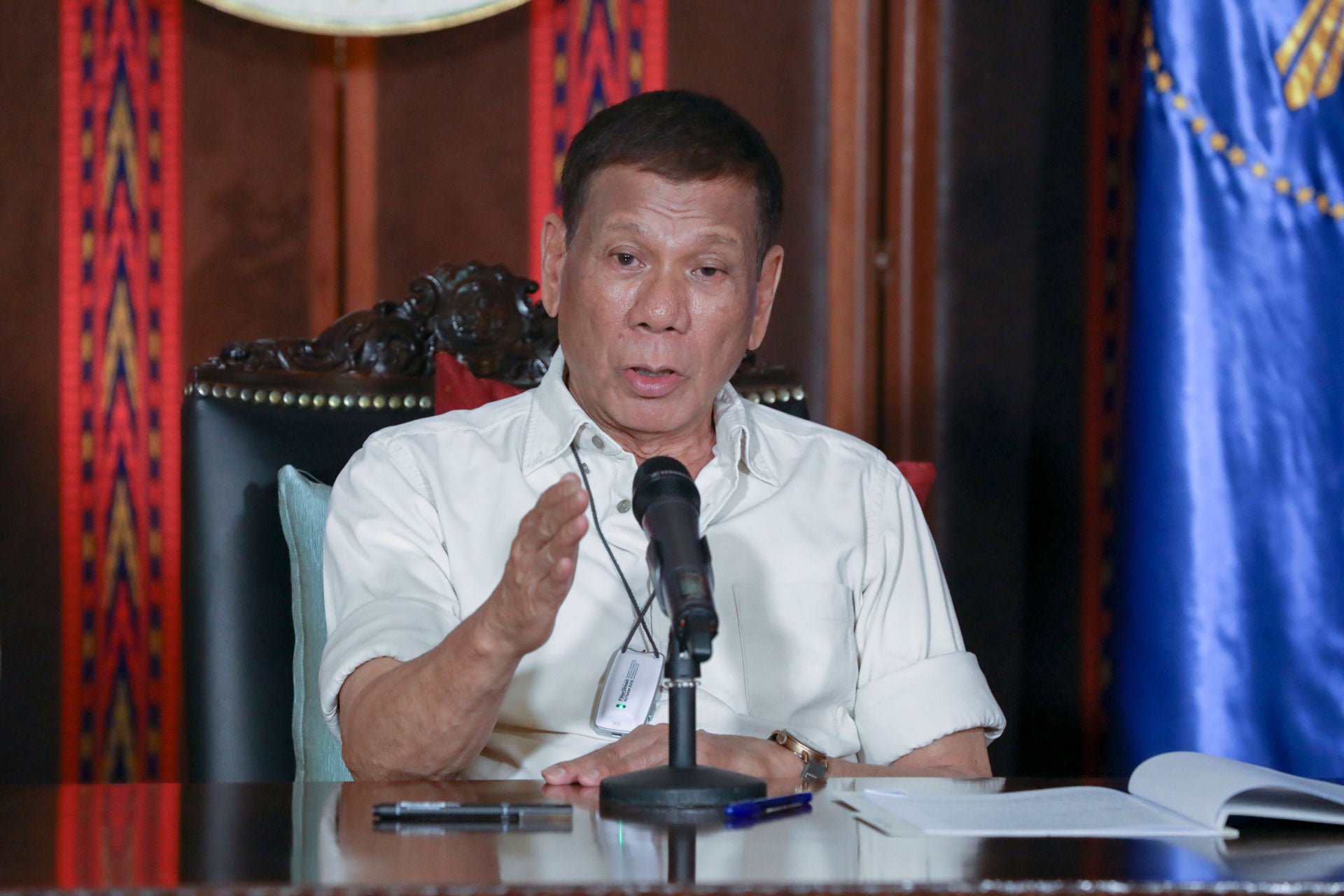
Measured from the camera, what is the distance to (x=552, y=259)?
167 centimetres

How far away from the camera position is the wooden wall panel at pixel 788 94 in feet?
8.20

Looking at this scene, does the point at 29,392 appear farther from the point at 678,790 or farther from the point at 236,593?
the point at 678,790

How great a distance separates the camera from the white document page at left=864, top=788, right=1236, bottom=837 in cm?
92

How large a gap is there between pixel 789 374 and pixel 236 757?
0.92 metres

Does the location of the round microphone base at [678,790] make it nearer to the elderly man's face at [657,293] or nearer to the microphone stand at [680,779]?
the microphone stand at [680,779]

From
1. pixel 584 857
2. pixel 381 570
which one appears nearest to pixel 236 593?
pixel 381 570

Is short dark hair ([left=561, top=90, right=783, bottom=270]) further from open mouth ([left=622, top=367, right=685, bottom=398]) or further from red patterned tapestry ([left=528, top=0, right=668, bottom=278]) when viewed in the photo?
red patterned tapestry ([left=528, top=0, right=668, bottom=278])

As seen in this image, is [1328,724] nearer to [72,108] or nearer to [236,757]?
[236,757]

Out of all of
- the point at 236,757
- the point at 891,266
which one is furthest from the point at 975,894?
the point at 891,266

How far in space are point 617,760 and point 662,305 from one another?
555 mm

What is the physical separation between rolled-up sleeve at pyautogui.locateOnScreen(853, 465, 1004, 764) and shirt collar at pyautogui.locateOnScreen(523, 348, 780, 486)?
15 centimetres

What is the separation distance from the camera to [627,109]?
5.16 feet

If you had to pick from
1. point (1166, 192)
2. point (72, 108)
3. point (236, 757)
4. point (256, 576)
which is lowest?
point (236, 757)

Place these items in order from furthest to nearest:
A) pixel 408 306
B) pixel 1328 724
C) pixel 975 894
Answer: pixel 408 306
pixel 1328 724
pixel 975 894
